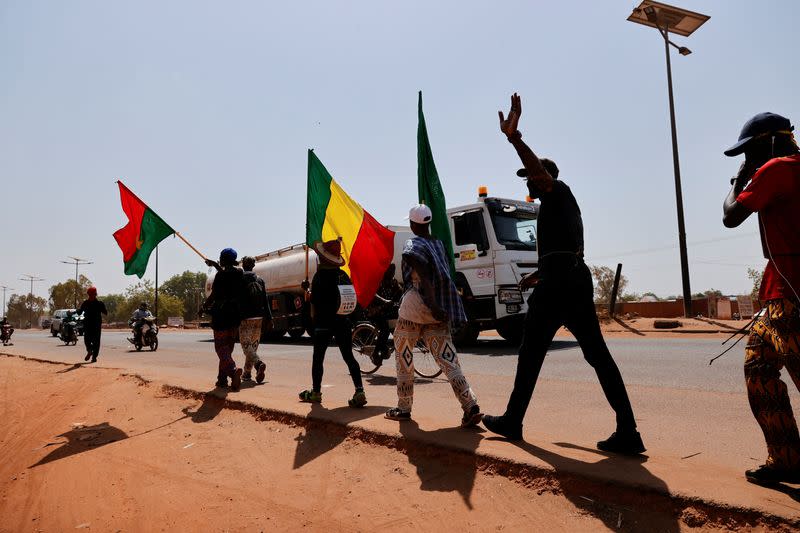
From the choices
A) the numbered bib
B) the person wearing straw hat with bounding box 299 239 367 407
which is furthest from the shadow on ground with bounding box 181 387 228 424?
the numbered bib

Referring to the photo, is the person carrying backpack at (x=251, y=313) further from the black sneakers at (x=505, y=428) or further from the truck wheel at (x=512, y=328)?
the truck wheel at (x=512, y=328)

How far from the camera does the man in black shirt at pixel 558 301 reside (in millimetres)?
3582

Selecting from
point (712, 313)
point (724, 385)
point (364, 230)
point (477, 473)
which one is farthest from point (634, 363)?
point (712, 313)

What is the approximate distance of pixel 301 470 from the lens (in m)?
4.06

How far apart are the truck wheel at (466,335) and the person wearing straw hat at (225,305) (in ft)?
20.4

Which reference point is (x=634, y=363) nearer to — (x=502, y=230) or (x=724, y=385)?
(x=724, y=385)

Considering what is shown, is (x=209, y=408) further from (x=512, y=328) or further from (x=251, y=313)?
(x=512, y=328)

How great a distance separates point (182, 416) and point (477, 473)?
393 cm

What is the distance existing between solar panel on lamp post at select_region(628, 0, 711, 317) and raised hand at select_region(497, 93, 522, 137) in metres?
18.0

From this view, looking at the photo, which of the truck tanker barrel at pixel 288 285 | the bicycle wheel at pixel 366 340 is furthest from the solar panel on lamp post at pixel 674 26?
the bicycle wheel at pixel 366 340

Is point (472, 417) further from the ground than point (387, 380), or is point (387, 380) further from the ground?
point (472, 417)

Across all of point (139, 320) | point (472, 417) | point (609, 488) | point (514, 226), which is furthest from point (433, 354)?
point (139, 320)

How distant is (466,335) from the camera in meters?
13.0

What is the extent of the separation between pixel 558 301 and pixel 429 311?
3.76ft
